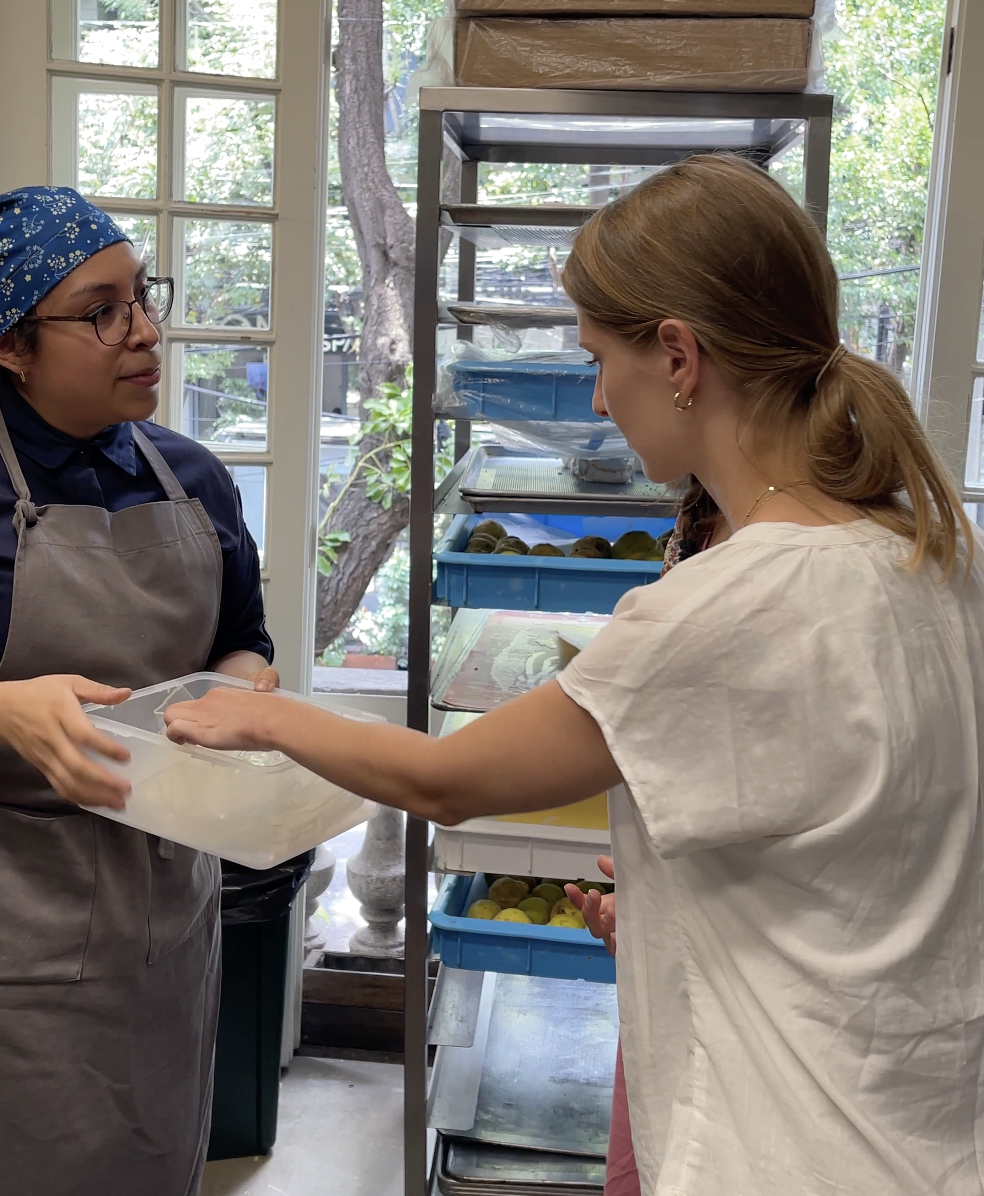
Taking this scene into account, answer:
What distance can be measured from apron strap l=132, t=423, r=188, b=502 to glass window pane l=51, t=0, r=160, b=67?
3.64 feet

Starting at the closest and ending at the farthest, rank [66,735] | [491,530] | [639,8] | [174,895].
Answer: [66,735] → [174,895] → [639,8] → [491,530]

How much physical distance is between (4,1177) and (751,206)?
4.22ft

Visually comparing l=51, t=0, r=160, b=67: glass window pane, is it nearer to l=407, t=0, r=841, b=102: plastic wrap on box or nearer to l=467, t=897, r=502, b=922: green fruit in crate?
l=407, t=0, r=841, b=102: plastic wrap on box

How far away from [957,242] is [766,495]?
4.99 ft

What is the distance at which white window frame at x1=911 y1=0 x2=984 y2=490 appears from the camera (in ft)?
7.04

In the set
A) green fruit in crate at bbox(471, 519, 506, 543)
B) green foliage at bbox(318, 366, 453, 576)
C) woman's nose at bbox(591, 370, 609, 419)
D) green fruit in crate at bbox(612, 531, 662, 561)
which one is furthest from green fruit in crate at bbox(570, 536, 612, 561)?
green foliage at bbox(318, 366, 453, 576)

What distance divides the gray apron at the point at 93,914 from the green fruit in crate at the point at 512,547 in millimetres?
660

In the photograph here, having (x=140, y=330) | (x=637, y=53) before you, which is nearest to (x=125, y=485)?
(x=140, y=330)

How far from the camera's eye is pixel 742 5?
1721 millimetres

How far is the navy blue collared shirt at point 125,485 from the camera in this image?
1.38 metres

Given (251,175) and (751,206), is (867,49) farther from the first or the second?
(751,206)

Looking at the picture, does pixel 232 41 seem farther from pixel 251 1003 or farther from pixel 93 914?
pixel 251 1003

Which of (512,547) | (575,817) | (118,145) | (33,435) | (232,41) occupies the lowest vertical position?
(575,817)

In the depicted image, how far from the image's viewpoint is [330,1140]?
239 centimetres
